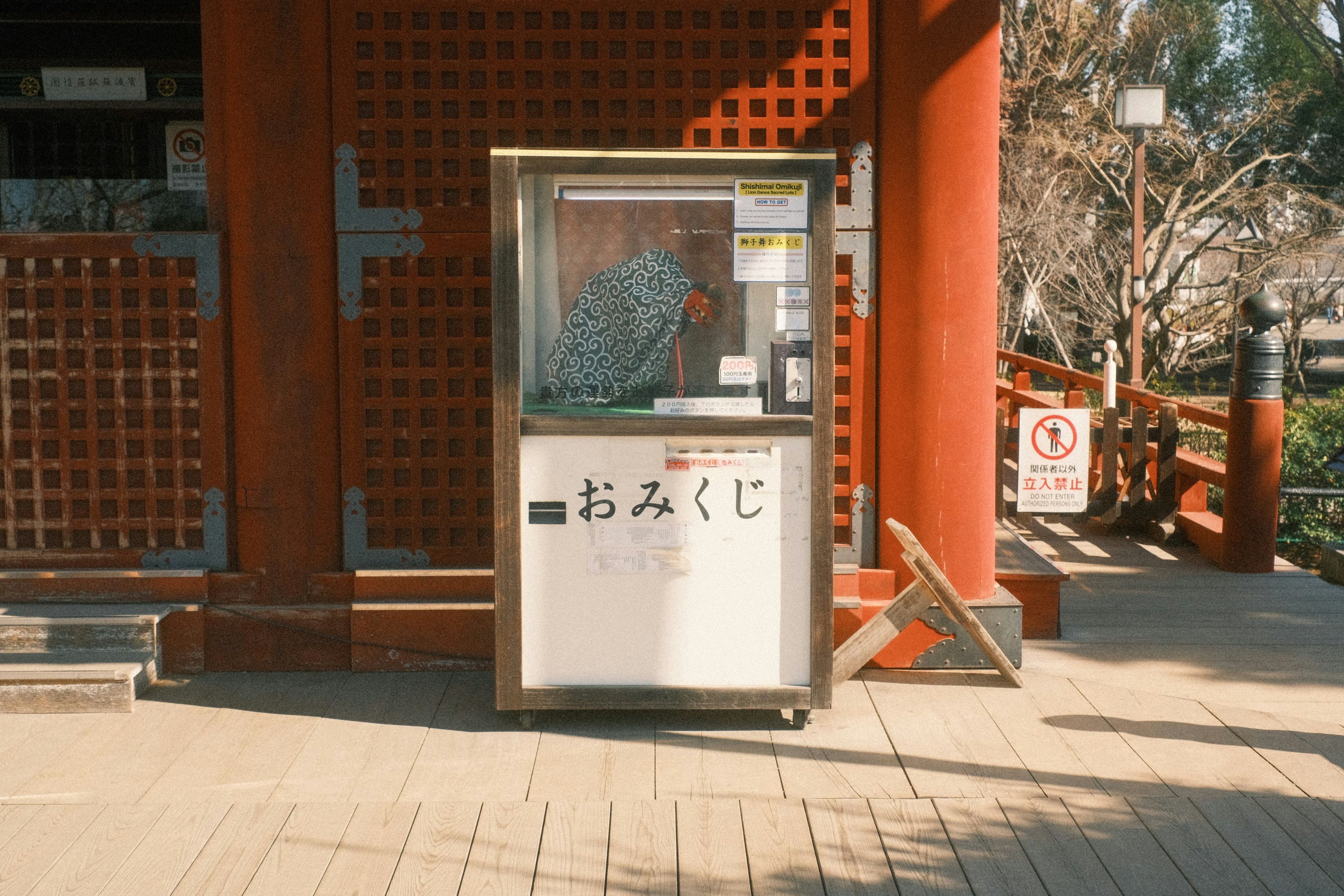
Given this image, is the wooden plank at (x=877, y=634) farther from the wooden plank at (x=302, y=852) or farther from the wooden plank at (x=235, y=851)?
the wooden plank at (x=235, y=851)

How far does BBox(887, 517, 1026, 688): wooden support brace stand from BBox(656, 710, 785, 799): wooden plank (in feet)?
2.37

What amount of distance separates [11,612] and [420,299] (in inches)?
79.1

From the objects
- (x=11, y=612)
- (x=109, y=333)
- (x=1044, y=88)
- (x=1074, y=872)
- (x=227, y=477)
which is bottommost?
(x=1074, y=872)

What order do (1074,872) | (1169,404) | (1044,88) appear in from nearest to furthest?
(1074,872), (1169,404), (1044,88)

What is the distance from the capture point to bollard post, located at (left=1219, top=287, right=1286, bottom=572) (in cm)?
678

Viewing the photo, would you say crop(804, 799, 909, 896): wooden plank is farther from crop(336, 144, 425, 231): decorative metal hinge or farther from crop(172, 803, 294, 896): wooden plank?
crop(336, 144, 425, 231): decorative metal hinge

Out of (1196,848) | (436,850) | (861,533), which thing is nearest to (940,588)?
(861,533)

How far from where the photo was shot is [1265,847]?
3.38 m

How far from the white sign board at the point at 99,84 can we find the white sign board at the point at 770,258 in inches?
142

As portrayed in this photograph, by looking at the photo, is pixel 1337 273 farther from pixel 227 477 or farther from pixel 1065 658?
pixel 227 477

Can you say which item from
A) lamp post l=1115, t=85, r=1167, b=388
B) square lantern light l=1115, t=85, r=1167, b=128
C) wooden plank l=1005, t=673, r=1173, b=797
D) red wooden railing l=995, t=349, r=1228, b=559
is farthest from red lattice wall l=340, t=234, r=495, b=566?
square lantern light l=1115, t=85, r=1167, b=128

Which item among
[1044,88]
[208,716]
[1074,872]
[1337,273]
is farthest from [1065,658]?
[1337,273]

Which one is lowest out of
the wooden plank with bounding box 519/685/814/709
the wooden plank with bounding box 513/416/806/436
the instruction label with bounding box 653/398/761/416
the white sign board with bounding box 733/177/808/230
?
the wooden plank with bounding box 519/685/814/709

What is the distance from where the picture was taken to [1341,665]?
17.0 ft
